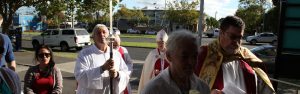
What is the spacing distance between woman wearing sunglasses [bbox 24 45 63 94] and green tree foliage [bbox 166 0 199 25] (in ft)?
185

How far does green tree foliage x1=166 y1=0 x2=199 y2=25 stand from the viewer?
2435 inches

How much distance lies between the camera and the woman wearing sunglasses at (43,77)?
5.22 metres

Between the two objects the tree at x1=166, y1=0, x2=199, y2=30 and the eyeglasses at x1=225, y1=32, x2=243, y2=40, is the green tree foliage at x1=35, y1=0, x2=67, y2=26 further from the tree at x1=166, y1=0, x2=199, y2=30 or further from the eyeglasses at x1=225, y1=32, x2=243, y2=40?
the tree at x1=166, y1=0, x2=199, y2=30

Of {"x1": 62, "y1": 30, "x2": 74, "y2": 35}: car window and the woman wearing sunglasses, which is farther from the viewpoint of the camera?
{"x1": 62, "y1": 30, "x2": 74, "y2": 35}: car window

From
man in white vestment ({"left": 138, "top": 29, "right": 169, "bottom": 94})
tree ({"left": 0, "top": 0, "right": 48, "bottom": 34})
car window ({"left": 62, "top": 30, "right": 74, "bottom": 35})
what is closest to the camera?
man in white vestment ({"left": 138, "top": 29, "right": 169, "bottom": 94})

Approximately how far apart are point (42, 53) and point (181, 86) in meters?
3.18

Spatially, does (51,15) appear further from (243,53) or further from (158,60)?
(243,53)

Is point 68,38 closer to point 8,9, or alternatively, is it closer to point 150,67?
point 8,9

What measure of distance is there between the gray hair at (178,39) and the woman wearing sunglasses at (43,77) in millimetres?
3067

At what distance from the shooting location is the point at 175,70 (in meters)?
2.50

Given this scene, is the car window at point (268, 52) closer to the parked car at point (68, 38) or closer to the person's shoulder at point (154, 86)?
the person's shoulder at point (154, 86)

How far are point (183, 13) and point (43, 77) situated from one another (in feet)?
193

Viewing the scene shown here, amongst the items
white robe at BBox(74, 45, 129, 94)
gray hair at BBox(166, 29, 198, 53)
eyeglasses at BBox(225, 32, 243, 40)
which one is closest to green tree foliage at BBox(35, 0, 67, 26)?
white robe at BBox(74, 45, 129, 94)

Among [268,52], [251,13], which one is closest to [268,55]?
[268,52]
